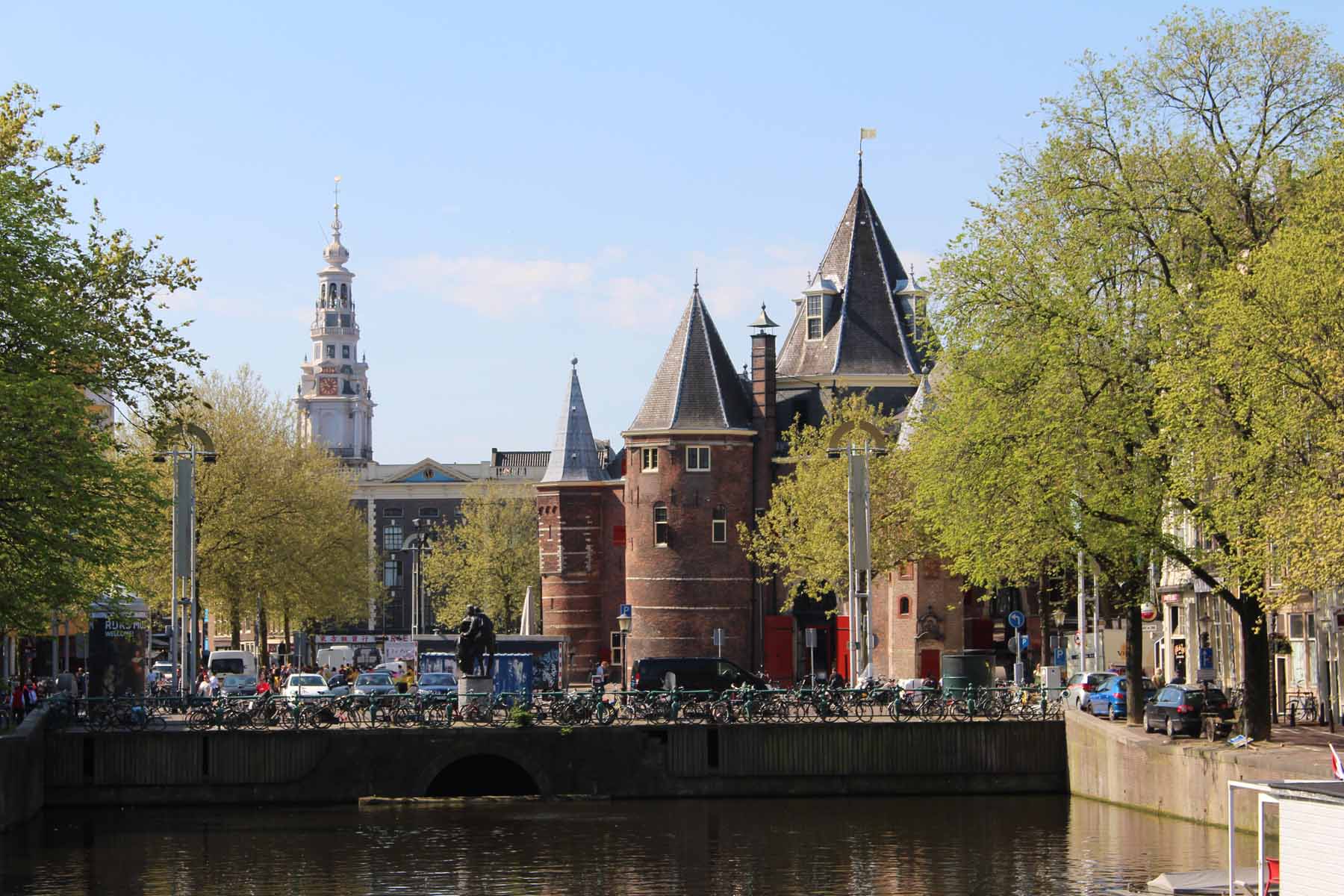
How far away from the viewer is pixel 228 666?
94562 millimetres

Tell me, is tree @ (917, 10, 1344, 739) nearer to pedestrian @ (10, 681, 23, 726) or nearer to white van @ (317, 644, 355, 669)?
pedestrian @ (10, 681, 23, 726)

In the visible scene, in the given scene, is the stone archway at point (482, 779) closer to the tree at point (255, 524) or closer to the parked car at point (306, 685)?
the parked car at point (306, 685)

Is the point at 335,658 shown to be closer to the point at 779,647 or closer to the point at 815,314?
the point at 779,647

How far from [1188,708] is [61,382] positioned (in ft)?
82.6

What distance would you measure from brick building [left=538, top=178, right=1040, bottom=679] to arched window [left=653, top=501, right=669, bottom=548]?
68 mm

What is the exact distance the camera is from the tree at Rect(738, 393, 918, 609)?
74438 millimetres

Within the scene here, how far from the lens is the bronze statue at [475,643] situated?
54906mm

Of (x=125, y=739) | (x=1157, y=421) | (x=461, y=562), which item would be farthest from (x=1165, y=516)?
(x=461, y=562)

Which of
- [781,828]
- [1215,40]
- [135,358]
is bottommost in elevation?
[781,828]

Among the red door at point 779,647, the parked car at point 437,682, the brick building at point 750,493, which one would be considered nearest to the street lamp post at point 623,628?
the brick building at point 750,493

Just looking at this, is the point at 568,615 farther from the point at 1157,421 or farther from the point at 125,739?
the point at 1157,421

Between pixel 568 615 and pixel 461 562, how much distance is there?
27.6 m

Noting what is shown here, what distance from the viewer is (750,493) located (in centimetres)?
9400

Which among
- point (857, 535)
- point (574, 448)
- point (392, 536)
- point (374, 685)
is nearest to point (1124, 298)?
point (857, 535)
